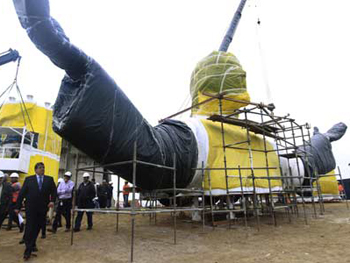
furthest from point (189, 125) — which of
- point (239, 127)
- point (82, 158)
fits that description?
point (82, 158)

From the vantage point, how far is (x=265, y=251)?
17.6 feet

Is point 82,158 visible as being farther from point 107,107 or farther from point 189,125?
point 107,107

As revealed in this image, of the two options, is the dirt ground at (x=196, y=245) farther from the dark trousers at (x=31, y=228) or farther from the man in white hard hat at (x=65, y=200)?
the man in white hard hat at (x=65, y=200)

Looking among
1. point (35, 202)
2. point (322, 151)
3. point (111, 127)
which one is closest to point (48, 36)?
point (111, 127)

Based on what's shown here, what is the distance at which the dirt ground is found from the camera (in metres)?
4.90

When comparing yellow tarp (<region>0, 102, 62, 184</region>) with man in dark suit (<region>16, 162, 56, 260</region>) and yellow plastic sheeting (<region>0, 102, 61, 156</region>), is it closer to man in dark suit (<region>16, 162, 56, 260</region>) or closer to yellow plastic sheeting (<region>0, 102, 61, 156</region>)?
yellow plastic sheeting (<region>0, 102, 61, 156</region>)

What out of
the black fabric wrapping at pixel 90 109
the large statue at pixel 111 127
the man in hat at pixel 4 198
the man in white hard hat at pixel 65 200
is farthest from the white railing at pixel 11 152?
the black fabric wrapping at pixel 90 109

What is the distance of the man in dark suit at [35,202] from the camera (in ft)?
15.9

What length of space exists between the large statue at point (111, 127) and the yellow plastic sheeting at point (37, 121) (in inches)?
513

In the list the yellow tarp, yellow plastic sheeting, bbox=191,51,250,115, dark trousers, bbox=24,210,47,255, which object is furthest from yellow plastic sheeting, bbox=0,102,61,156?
dark trousers, bbox=24,210,47,255

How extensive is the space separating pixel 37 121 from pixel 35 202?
15.1m

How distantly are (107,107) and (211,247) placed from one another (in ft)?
11.8

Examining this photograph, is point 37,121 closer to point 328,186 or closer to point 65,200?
point 65,200

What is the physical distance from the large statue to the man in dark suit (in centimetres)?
91
